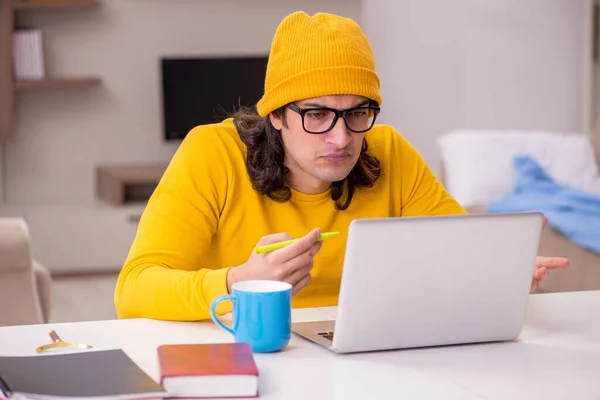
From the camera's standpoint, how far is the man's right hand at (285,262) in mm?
1313

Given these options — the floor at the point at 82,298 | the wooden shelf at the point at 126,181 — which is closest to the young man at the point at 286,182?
the floor at the point at 82,298

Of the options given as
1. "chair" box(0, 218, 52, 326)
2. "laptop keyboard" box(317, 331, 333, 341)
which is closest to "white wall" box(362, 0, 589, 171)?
"chair" box(0, 218, 52, 326)

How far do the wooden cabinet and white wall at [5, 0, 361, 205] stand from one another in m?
0.09

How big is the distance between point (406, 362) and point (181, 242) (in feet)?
1.77

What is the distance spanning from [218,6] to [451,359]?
4.21 m

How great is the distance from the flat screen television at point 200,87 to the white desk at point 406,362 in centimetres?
370

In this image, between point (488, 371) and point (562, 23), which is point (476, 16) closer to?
point (562, 23)

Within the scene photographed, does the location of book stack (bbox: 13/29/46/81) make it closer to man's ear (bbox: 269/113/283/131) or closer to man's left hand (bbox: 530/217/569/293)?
man's ear (bbox: 269/113/283/131)

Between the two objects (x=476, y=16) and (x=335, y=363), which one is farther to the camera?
(x=476, y=16)

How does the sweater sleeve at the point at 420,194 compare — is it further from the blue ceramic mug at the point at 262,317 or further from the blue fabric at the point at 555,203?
the blue fabric at the point at 555,203

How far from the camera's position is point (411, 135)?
5.69 m

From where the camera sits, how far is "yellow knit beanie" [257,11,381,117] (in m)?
1.66

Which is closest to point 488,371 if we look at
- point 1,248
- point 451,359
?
point 451,359

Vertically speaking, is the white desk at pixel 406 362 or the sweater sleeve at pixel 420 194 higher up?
the sweater sleeve at pixel 420 194
